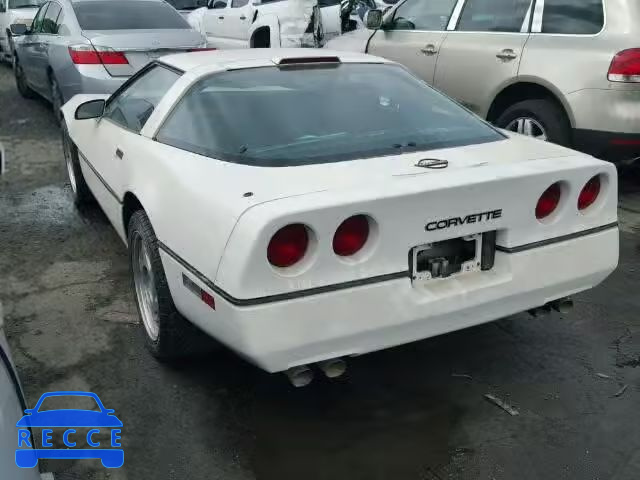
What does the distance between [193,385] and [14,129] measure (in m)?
6.56

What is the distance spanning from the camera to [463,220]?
106 inches

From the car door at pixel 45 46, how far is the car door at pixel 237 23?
387cm

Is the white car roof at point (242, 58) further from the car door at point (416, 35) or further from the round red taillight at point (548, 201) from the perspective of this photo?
the car door at point (416, 35)

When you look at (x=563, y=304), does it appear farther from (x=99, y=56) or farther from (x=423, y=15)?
(x=99, y=56)

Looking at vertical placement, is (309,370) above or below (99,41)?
below

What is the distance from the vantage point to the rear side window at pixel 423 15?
677cm

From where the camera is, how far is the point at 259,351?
2443mm

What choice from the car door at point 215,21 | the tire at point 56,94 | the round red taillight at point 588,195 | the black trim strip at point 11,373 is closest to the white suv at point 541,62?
the round red taillight at point 588,195

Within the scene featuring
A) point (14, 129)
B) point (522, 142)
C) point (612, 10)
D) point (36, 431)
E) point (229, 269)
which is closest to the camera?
point (229, 269)

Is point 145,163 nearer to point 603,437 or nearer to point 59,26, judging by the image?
point 603,437

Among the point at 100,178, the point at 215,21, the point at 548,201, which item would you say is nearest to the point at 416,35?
the point at 100,178

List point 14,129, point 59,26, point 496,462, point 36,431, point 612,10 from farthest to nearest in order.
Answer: point 14,129 < point 59,26 < point 612,10 < point 36,431 < point 496,462

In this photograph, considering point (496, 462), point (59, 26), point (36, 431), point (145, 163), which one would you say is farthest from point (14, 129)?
point (496, 462)

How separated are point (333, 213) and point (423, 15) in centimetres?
517
